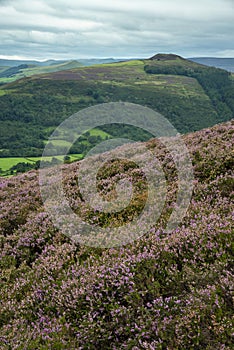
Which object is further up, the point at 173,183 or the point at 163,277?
the point at 173,183

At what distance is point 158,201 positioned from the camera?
970 cm

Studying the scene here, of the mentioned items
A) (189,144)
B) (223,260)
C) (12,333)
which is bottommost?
(12,333)

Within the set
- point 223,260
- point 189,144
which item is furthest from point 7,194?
point 223,260

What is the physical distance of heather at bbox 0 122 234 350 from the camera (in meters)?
5.59

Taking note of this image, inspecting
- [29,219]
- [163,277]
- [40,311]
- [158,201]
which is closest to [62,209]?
[29,219]

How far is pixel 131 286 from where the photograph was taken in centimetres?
646

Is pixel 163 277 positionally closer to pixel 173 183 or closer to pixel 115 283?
pixel 115 283

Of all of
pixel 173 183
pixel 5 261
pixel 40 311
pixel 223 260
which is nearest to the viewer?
pixel 223 260

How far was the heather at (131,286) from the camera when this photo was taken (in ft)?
18.3

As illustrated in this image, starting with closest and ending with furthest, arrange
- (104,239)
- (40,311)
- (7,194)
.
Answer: (40,311)
(104,239)
(7,194)

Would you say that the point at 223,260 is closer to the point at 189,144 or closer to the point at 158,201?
the point at 158,201

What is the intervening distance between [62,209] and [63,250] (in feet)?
8.22

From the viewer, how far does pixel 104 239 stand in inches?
332

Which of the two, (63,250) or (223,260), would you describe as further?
(63,250)
